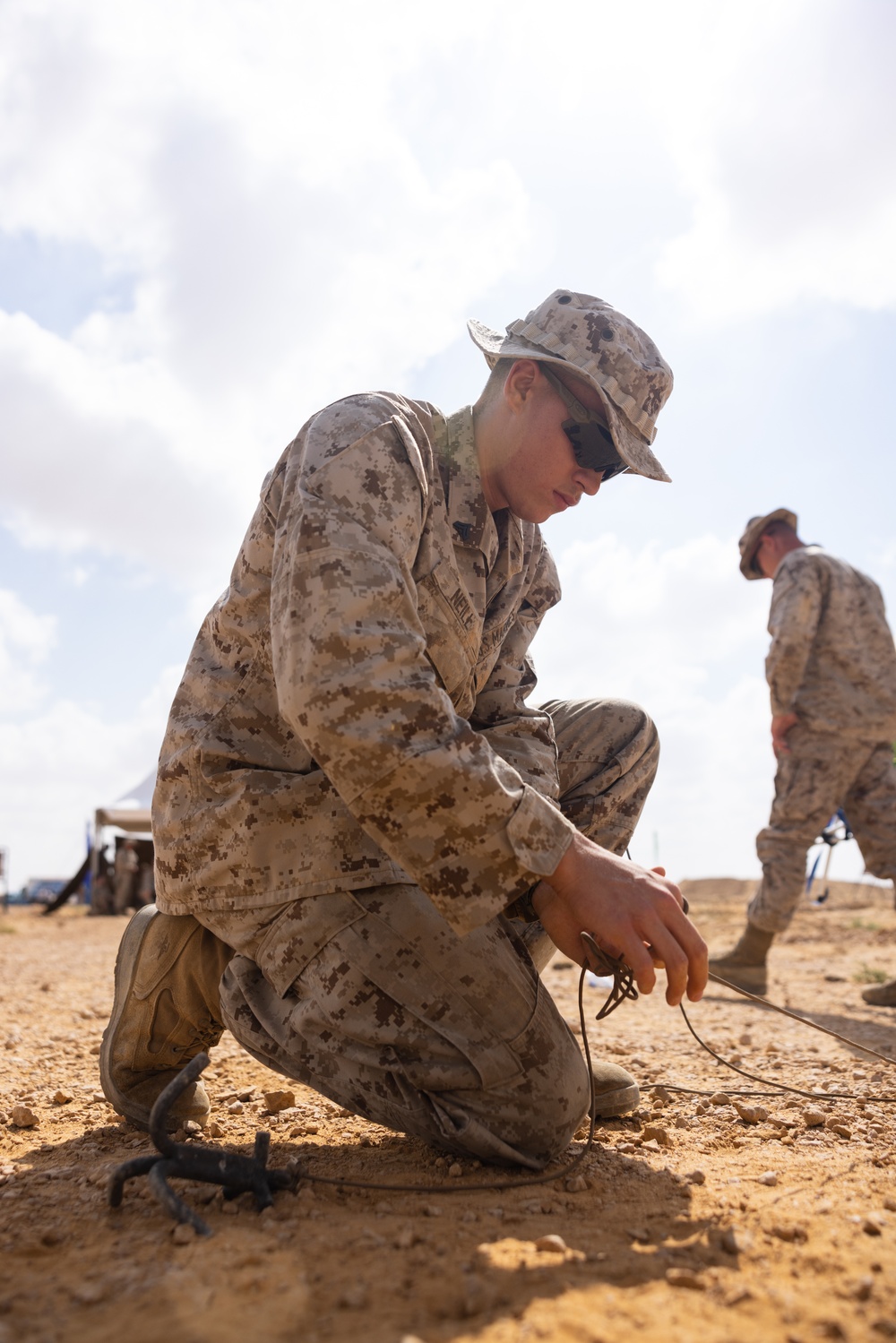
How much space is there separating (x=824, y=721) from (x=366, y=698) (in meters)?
4.17

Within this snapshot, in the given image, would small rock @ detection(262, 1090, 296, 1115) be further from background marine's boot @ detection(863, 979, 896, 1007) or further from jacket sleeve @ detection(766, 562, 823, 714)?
jacket sleeve @ detection(766, 562, 823, 714)

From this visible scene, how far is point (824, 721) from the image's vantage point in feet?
17.1

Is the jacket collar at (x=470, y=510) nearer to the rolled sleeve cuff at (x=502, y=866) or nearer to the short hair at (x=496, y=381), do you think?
the short hair at (x=496, y=381)

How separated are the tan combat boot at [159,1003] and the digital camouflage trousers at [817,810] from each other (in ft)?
12.2

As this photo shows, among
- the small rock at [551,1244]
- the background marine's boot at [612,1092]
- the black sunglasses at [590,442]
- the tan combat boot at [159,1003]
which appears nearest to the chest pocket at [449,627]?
the black sunglasses at [590,442]

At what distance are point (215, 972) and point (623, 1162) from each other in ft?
3.26

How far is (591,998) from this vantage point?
476 cm

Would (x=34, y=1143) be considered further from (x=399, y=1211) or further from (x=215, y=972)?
(x=399, y=1211)

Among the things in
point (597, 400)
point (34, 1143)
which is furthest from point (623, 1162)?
point (597, 400)

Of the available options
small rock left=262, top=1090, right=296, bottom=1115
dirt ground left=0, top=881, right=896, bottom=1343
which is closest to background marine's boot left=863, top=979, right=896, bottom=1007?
dirt ground left=0, top=881, right=896, bottom=1343

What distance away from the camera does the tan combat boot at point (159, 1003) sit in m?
2.24

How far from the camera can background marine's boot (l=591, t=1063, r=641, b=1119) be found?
2.34m

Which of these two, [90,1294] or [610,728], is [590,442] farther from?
[90,1294]

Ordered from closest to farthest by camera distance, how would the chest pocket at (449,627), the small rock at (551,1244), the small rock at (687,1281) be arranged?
the small rock at (687,1281) → the small rock at (551,1244) → the chest pocket at (449,627)
